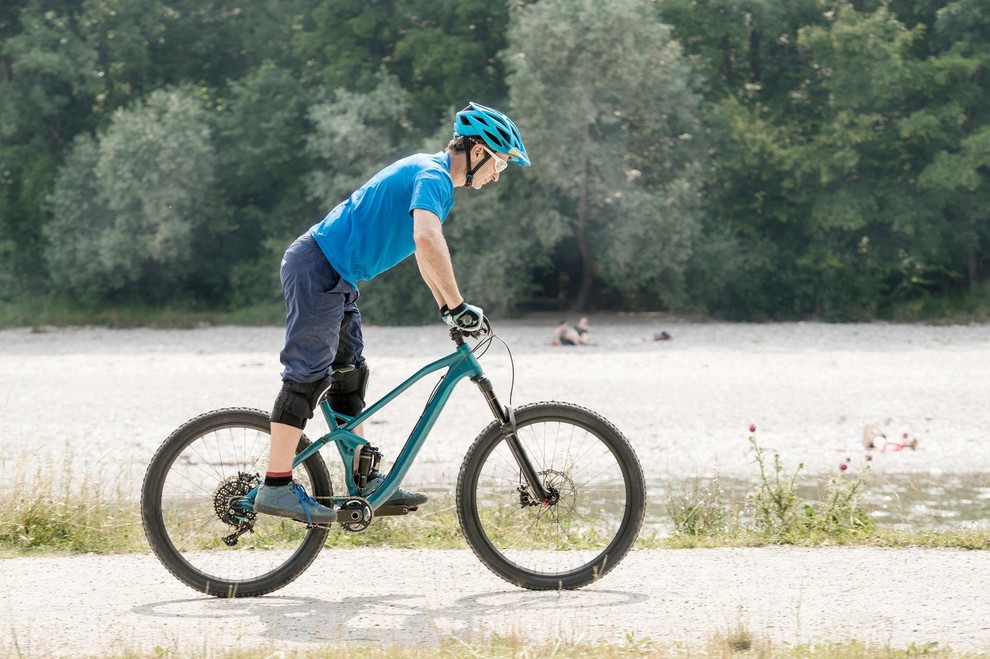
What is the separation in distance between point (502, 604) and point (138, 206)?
23.1m

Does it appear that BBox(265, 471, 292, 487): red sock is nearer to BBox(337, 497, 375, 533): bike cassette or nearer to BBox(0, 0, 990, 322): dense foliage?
BBox(337, 497, 375, 533): bike cassette

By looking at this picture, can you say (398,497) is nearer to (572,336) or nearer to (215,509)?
(215,509)

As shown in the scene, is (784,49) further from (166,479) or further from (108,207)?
(166,479)

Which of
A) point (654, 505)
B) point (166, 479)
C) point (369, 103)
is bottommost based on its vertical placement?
point (654, 505)

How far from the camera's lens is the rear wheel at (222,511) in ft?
18.6

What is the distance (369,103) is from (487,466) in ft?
69.3

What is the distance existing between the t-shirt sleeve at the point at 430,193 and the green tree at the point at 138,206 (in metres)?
21.7

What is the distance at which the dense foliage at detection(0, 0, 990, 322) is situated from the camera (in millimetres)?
24250

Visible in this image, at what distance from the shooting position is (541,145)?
2392 centimetres

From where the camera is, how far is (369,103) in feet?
85.5

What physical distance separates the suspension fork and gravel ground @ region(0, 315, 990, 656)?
0.45 m

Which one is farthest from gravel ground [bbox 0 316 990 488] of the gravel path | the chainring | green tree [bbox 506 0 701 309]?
the chainring

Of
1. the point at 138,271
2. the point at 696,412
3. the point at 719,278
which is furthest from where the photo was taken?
the point at 138,271

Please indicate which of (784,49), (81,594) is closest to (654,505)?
(81,594)
